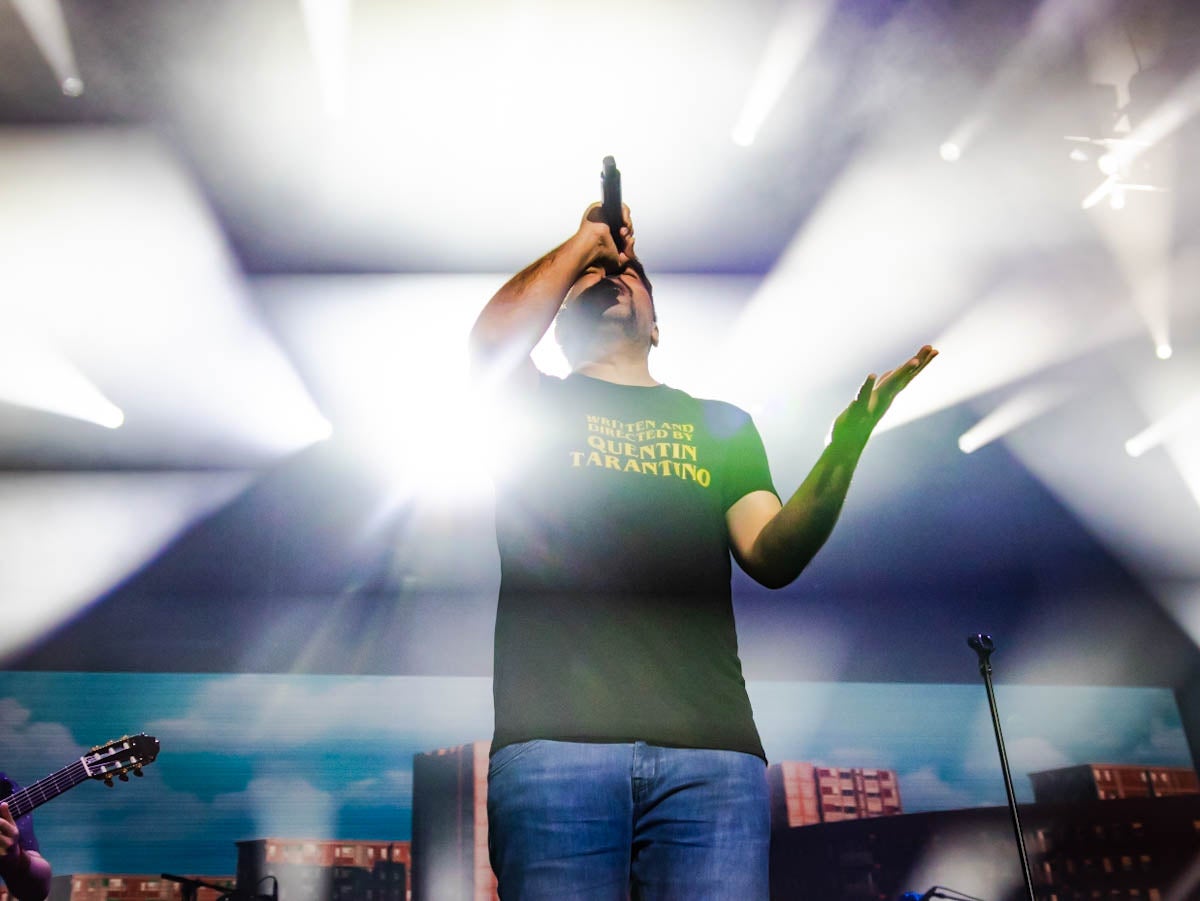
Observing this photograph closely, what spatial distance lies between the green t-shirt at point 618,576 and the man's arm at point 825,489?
0.24ft

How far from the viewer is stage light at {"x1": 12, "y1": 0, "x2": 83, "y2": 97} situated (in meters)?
3.15

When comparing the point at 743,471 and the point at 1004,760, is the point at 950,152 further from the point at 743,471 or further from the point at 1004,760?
the point at 743,471

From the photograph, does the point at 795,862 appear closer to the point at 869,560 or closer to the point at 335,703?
the point at 869,560

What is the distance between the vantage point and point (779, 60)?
3422 millimetres

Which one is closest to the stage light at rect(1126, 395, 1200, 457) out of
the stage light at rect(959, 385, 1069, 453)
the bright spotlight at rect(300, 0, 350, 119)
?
the stage light at rect(959, 385, 1069, 453)

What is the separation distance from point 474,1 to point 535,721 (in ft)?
9.51

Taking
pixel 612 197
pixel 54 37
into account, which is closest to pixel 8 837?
pixel 54 37

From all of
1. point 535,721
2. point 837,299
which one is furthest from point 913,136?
point 535,721

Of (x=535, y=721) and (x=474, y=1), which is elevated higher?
(x=474, y=1)

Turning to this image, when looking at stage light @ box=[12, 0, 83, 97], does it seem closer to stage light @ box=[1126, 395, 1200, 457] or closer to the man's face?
the man's face

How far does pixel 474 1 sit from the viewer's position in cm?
313

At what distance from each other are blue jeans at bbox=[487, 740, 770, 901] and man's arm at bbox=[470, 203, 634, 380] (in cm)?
49

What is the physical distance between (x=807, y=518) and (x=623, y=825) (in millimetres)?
407

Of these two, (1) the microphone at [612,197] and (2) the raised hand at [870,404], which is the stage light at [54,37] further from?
(2) the raised hand at [870,404]
